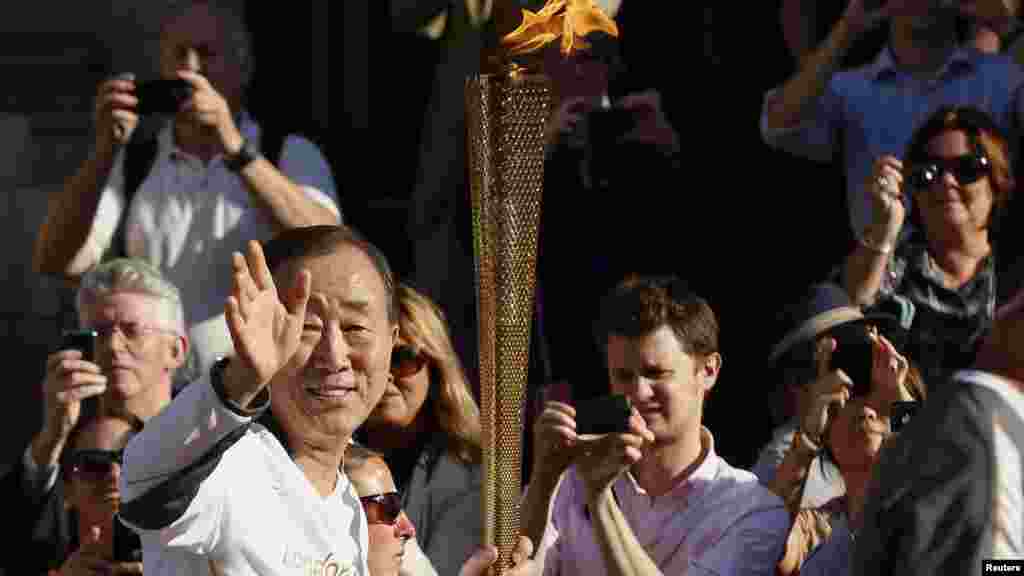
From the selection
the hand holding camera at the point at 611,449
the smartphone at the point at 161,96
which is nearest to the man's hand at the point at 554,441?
the hand holding camera at the point at 611,449

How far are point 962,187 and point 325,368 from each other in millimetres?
2486

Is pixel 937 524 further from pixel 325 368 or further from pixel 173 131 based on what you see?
pixel 173 131

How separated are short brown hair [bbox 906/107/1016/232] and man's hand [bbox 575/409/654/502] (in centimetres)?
160

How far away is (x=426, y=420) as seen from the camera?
15.4 feet

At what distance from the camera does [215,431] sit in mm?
2754

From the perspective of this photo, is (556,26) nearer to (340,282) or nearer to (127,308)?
(340,282)

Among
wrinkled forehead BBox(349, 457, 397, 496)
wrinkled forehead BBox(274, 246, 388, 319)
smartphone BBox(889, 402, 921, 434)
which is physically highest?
wrinkled forehead BBox(274, 246, 388, 319)

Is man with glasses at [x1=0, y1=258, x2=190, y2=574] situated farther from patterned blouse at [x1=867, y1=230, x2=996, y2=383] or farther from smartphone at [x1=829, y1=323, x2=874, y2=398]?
patterned blouse at [x1=867, y1=230, x2=996, y2=383]

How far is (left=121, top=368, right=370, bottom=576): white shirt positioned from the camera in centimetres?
276

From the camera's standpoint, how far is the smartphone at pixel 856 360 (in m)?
4.33

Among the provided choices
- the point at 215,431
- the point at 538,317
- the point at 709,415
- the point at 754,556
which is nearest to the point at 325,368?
the point at 215,431

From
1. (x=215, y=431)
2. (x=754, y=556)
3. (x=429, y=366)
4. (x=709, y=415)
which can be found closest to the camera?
(x=215, y=431)

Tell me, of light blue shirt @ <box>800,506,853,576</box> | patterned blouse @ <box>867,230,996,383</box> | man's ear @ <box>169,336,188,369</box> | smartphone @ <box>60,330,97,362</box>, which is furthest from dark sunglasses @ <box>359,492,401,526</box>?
patterned blouse @ <box>867,230,996,383</box>

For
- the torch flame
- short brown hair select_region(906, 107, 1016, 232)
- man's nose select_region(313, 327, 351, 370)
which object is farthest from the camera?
short brown hair select_region(906, 107, 1016, 232)
